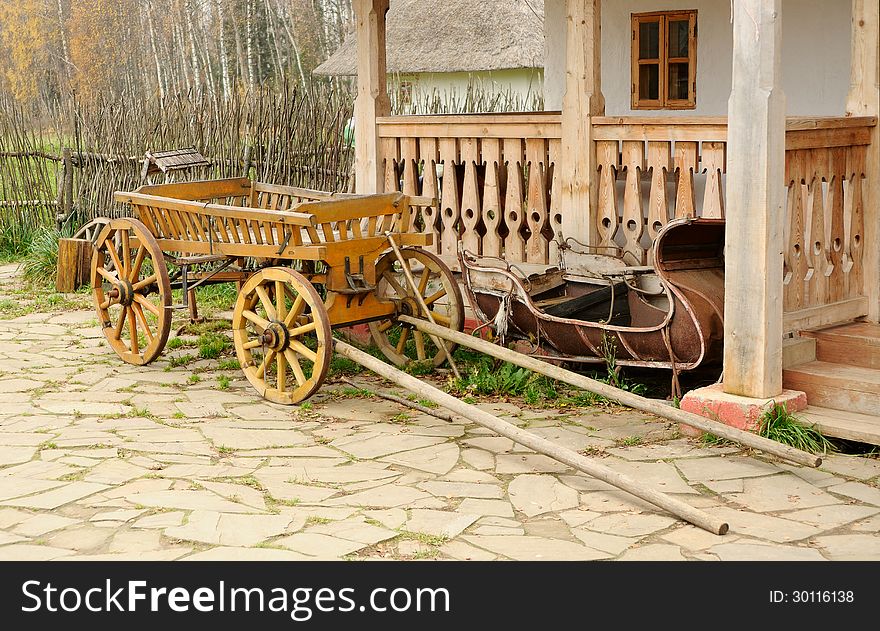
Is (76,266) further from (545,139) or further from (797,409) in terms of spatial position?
(797,409)

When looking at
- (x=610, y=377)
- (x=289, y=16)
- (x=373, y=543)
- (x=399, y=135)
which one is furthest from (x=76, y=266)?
(x=289, y=16)

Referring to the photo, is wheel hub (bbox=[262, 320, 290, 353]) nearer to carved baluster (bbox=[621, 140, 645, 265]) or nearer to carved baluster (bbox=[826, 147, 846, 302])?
carved baluster (bbox=[621, 140, 645, 265])

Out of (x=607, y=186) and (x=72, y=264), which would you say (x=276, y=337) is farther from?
(x=72, y=264)

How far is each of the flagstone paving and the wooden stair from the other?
23 centimetres

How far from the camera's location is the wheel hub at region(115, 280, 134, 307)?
8039 millimetres

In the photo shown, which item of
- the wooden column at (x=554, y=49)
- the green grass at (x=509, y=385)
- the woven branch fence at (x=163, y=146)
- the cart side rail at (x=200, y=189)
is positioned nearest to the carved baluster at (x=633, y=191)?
the green grass at (x=509, y=385)

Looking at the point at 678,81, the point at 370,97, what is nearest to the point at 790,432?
the point at 678,81

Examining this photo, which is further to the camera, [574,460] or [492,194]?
[492,194]

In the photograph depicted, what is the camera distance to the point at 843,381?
245 inches

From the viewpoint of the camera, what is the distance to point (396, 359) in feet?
25.8

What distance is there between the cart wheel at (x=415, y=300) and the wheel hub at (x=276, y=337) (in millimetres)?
766

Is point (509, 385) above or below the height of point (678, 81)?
below

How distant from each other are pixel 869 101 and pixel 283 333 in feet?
13.1

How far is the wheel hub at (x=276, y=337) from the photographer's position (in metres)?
6.89
